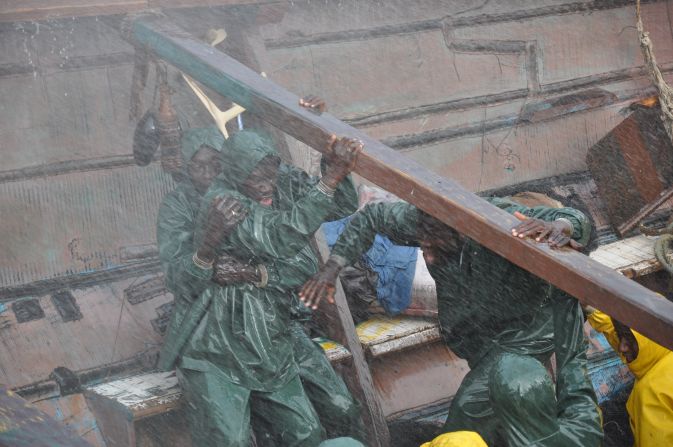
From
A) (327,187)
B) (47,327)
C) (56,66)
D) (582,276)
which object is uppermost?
(56,66)

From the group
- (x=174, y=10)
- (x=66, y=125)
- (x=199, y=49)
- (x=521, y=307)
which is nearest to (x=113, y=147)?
(x=66, y=125)

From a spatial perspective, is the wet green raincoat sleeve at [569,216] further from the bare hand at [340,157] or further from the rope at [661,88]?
the rope at [661,88]

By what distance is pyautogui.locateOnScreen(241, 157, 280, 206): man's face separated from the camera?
4520 mm

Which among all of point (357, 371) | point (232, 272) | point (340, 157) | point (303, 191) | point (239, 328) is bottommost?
point (357, 371)

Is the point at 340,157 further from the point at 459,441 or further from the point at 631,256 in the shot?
the point at 631,256

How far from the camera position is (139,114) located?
18.5ft

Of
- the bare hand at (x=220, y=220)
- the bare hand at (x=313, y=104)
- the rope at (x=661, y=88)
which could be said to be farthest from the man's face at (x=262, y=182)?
the rope at (x=661, y=88)

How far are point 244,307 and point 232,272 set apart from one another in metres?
0.18

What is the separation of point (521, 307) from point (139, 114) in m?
2.60

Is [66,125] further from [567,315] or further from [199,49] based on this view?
[567,315]

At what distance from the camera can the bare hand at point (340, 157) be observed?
403 cm

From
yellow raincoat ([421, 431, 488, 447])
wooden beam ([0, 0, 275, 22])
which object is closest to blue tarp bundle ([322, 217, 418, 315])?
wooden beam ([0, 0, 275, 22])

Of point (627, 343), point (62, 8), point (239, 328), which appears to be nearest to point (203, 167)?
point (239, 328)

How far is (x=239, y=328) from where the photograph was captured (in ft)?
14.6
